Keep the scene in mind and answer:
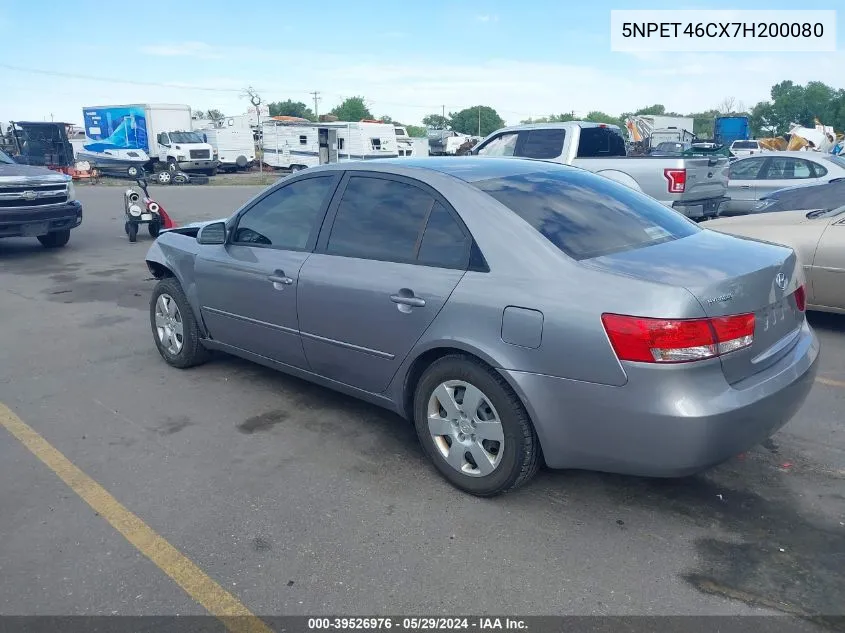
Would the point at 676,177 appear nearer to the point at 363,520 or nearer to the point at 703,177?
the point at 703,177

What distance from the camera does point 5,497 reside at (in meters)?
3.59

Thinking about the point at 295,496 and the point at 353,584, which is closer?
the point at 353,584

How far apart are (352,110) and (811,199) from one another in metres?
98.5

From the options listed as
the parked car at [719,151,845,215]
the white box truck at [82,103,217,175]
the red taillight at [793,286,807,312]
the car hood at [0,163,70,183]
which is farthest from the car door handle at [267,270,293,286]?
the white box truck at [82,103,217,175]

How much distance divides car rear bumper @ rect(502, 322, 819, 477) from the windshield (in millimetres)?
33879

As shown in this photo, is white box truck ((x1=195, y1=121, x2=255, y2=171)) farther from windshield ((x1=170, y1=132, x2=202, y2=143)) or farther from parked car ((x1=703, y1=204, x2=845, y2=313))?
parked car ((x1=703, y1=204, x2=845, y2=313))

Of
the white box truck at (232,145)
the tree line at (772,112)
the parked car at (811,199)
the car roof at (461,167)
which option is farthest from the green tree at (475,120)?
the car roof at (461,167)

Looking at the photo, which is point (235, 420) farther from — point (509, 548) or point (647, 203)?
point (647, 203)

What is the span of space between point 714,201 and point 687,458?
28.7 feet

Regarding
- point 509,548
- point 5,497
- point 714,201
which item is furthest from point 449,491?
point 714,201

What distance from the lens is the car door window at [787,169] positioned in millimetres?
12430

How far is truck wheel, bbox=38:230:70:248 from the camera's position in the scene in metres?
12.5

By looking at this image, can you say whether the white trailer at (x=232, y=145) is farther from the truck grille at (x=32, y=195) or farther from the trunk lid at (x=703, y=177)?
the trunk lid at (x=703, y=177)

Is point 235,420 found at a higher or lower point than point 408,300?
lower
